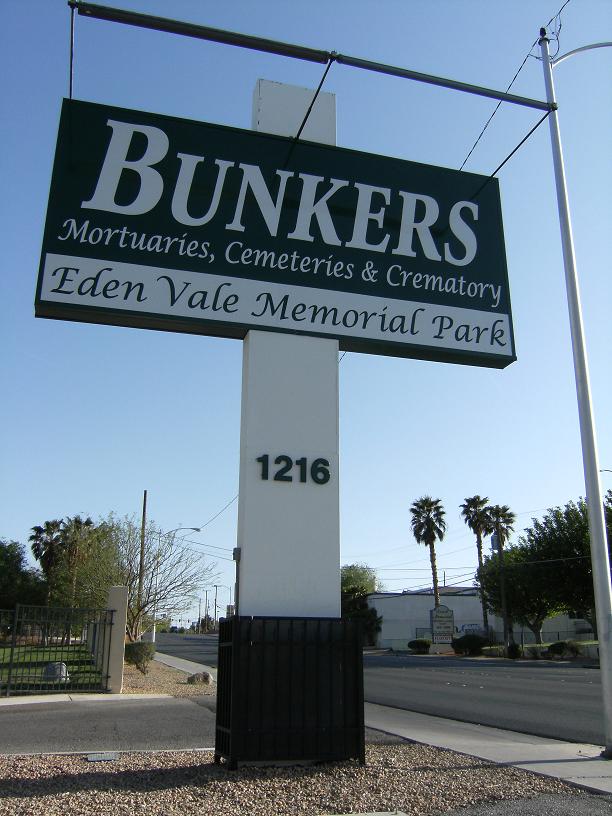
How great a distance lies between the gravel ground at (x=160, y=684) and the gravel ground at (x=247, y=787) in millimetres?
11428

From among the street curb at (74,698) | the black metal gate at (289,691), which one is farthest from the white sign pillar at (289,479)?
the street curb at (74,698)

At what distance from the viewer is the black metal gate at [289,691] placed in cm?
754

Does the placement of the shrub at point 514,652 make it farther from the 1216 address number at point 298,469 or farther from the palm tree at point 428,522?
the 1216 address number at point 298,469

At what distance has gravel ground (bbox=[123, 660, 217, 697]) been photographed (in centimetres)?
1952

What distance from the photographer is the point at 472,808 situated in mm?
6395

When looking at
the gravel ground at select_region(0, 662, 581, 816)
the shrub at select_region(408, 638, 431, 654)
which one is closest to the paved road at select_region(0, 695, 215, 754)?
the gravel ground at select_region(0, 662, 581, 816)

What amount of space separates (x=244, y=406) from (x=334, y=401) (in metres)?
1.09

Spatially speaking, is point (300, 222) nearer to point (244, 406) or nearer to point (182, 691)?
point (244, 406)

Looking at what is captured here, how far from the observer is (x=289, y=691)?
774cm

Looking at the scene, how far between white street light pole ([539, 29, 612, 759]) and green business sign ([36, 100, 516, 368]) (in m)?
0.87

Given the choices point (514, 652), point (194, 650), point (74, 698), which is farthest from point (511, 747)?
point (194, 650)

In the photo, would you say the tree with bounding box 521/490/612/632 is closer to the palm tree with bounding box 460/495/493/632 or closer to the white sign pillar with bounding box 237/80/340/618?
the palm tree with bounding box 460/495/493/632

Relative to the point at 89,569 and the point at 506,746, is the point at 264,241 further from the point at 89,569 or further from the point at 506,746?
the point at 89,569

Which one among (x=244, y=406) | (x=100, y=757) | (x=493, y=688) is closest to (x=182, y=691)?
(x=493, y=688)
